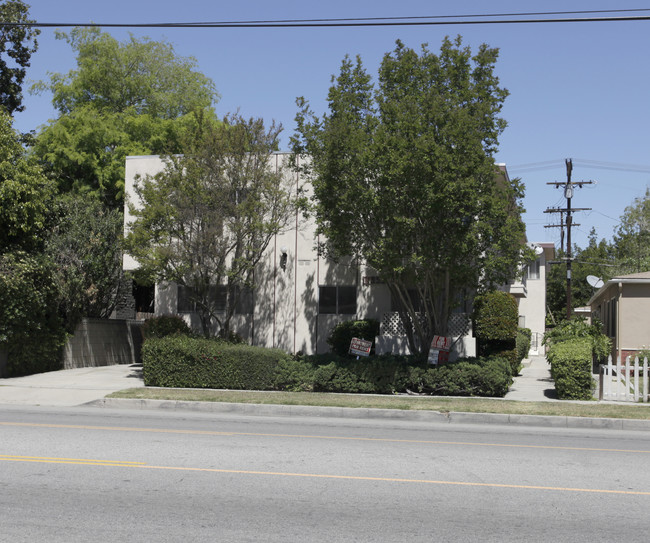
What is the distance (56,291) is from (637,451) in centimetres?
1652

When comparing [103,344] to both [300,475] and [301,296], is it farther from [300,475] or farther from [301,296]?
[300,475]

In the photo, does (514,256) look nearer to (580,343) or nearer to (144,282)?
(580,343)

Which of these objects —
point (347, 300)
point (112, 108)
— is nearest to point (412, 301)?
point (347, 300)

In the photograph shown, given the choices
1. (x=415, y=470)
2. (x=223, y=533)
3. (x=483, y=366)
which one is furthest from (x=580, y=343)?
(x=223, y=533)

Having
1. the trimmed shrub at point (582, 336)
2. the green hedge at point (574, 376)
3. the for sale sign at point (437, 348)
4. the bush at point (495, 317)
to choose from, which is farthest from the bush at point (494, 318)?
the green hedge at point (574, 376)

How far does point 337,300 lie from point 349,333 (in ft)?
5.00

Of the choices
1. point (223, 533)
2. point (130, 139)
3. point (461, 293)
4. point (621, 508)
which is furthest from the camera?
point (130, 139)

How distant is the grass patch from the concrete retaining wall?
6849mm

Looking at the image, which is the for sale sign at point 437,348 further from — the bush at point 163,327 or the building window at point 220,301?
the building window at point 220,301

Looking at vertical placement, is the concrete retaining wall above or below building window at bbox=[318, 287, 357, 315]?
below

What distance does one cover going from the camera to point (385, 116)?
53.6ft

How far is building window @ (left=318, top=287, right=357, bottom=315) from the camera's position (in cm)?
2225

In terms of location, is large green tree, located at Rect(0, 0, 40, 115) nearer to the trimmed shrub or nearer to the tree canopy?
the tree canopy

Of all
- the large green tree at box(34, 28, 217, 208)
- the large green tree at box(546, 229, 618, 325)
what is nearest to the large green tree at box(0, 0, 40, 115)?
the large green tree at box(34, 28, 217, 208)
